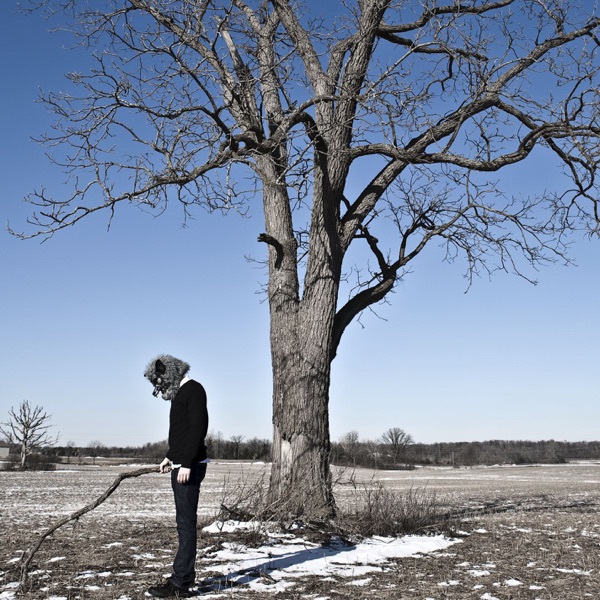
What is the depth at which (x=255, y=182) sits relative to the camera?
10.6 meters

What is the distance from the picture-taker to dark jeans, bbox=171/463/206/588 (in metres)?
5.55

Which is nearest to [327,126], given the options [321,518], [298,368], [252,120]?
[252,120]

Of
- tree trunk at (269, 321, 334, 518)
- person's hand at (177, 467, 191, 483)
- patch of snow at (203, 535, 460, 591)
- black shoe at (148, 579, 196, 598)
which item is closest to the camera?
black shoe at (148, 579, 196, 598)

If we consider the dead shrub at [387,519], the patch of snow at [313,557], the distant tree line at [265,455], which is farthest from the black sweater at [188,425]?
the distant tree line at [265,455]

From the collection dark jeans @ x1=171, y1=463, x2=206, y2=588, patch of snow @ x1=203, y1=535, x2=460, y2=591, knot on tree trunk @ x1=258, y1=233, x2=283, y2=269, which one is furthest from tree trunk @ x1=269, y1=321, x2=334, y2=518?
dark jeans @ x1=171, y1=463, x2=206, y2=588

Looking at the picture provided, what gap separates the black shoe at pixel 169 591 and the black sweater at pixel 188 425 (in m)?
0.91

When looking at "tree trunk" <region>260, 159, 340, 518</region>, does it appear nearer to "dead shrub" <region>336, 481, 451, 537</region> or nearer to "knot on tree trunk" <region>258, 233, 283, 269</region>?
"knot on tree trunk" <region>258, 233, 283, 269</region>

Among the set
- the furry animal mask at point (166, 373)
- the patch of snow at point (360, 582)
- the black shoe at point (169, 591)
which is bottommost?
the patch of snow at point (360, 582)

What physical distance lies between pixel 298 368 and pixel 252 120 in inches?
134

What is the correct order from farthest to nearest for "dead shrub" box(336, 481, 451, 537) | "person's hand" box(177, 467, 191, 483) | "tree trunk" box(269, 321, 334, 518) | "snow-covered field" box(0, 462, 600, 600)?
1. "tree trunk" box(269, 321, 334, 518)
2. "dead shrub" box(336, 481, 451, 537)
3. "snow-covered field" box(0, 462, 600, 600)
4. "person's hand" box(177, 467, 191, 483)

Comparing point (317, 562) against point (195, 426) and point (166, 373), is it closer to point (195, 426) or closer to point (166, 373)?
point (195, 426)

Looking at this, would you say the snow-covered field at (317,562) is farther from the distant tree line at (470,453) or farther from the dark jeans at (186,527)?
the distant tree line at (470,453)

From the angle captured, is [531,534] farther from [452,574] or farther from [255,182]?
[255,182]

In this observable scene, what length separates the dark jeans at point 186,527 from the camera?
5551 millimetres
